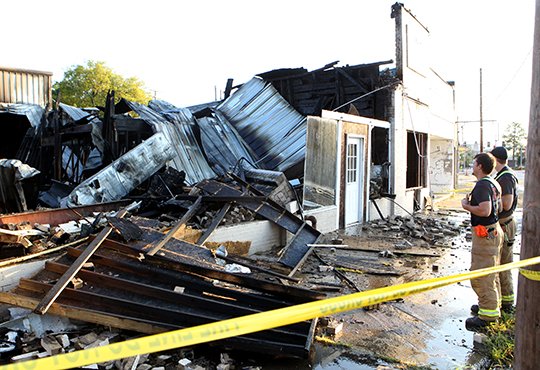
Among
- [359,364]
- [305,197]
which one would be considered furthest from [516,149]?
[359,364]

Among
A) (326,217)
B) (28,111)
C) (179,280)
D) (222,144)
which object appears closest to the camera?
(179,280)

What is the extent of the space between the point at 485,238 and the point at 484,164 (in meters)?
0.86

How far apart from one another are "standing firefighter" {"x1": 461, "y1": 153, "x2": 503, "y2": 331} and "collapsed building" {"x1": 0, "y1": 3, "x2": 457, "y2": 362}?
194 cm

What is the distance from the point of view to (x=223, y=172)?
35.8 feet

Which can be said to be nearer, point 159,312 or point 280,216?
point 159,312

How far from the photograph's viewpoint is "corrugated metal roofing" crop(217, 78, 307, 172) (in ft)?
38.3

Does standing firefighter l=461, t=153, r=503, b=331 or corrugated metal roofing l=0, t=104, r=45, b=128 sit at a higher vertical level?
corrugated metal roofing l=0, t=104, r=45, b=128

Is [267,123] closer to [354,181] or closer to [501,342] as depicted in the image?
[354,181]

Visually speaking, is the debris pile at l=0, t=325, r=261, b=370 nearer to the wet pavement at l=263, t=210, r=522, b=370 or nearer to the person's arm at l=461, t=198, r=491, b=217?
the wet pavement at l=263, t=210, r=522, b=370

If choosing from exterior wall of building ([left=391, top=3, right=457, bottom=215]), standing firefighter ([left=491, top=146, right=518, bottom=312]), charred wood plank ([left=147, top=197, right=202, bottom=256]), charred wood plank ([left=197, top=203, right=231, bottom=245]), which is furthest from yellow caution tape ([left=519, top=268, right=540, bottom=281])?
exterior wall of building ([left=391, top=3, right=457, bottom=215])

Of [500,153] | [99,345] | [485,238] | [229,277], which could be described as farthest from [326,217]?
[99,345]

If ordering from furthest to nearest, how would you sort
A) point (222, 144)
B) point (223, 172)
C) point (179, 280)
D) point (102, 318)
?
point (222, 144)
point (223, 172)
point (179, 280)
point (102, 318)

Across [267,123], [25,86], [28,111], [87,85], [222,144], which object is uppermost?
[87,85]

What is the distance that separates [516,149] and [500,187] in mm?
70245
